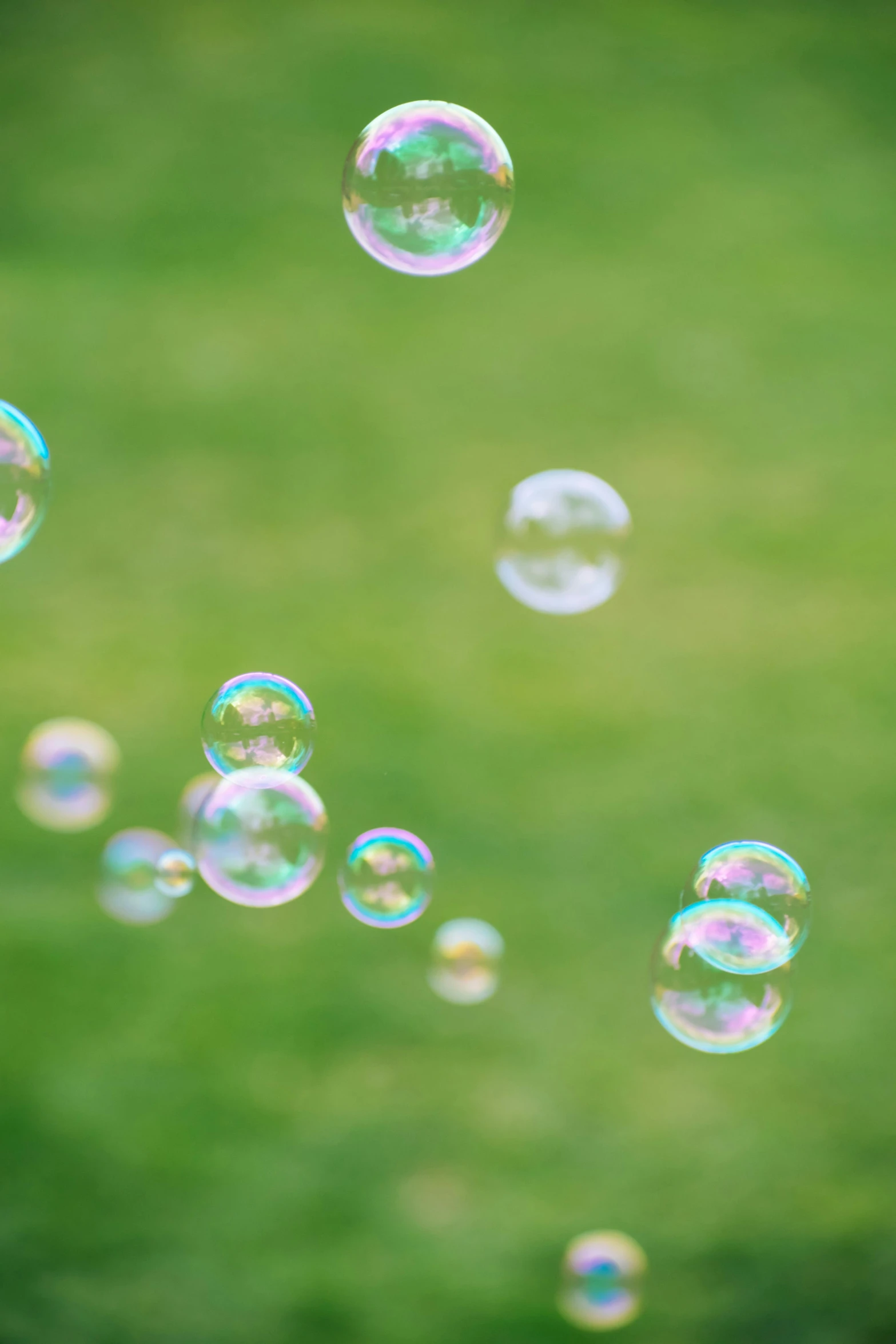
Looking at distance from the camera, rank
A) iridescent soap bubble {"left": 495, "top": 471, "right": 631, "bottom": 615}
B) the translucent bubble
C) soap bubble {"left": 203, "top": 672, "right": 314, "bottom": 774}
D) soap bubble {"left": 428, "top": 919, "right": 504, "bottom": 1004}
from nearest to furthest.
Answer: soap bubble {"left": 203, "top": 672, "right": 314, "bottom": 774} < the translucent bubble < iridescent soap bubble {"left": 495, "top": 471, "right": 631, "bottom": 615} < soap bubble {"left": 428, "top": 919, "right": 504, "bottom": 1004}

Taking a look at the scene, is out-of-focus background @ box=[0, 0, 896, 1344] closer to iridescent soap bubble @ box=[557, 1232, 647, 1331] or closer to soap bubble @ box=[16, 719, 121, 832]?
iridescent soap bubble @ box=[557, 1232, 647, 1331]

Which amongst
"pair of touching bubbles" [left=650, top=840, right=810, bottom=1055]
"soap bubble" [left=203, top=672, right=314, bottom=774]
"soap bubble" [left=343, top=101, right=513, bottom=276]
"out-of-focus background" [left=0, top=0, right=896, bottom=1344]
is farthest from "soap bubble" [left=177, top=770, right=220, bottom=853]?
"soap bubble" [left=343, top=101, right=513, bottom=276]

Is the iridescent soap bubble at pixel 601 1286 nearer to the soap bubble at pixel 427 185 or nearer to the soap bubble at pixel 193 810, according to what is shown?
the soap bubble at pixel 193 810

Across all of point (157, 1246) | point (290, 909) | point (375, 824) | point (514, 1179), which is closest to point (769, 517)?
point (375, 824)

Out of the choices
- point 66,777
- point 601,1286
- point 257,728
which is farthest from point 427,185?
point 601,1286

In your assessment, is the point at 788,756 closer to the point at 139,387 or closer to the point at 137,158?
the point at 139,387

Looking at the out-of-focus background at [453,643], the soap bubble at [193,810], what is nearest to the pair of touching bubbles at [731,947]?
the out-of-focus background at [453,643]
